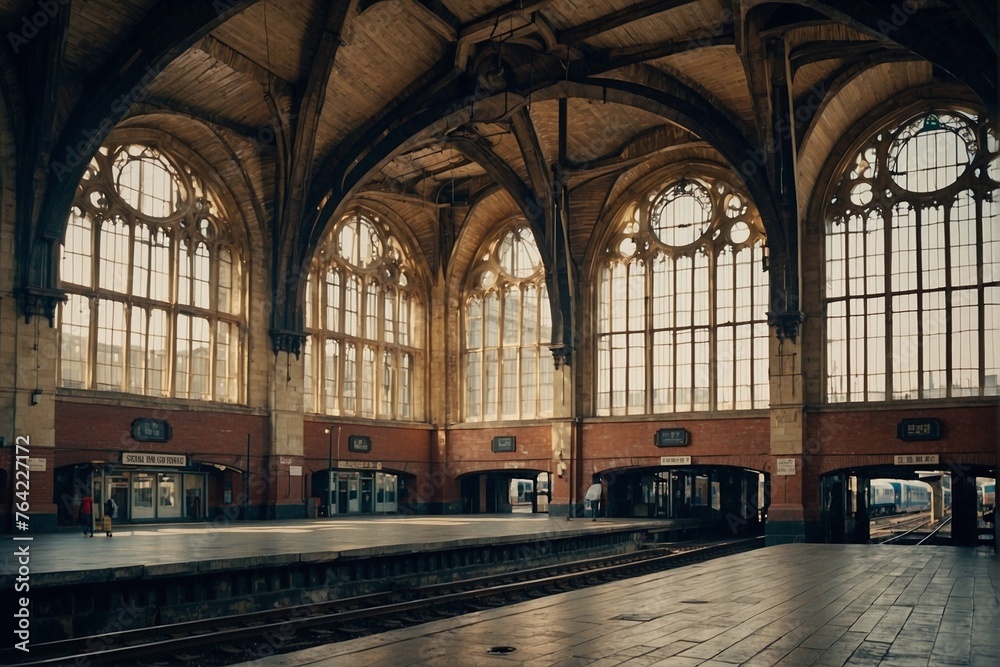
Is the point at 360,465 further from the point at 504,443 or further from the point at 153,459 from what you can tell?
the point at 153,459

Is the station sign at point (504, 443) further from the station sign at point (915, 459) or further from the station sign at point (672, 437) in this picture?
the station sign at point (915, 459)

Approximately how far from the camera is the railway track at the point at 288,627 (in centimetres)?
1322

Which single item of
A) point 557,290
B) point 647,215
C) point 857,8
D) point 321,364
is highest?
point 857,8

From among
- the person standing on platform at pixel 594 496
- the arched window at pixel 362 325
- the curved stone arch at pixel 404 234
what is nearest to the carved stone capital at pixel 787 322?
the person standing on platform at pixel 594 496

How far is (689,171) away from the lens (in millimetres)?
40094

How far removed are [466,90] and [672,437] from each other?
15374 millimetres

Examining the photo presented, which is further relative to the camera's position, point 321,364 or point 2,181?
point 321,364

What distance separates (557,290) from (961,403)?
16002 millimetres

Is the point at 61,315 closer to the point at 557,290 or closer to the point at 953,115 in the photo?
the point at 557,290

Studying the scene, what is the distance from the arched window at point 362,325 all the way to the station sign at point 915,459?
21.2m

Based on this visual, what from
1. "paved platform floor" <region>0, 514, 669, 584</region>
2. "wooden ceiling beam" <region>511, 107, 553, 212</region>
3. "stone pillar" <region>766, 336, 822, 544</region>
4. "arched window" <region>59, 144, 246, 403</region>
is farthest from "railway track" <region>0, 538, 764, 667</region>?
"wooden ceiling beam" <region>511, 107, 553, 212</region>

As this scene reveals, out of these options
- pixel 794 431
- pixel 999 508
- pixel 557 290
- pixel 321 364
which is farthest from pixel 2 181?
pixel 999 508

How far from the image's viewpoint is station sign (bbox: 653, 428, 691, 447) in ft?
127

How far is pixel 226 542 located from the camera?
2255 centimetres
